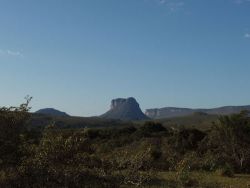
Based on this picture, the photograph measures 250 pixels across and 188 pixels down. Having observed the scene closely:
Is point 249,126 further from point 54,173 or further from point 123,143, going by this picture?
point 54,173

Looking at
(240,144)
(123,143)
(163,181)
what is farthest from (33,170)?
(123,143)

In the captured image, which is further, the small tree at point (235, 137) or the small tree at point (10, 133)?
the small tree at point (235, 137)

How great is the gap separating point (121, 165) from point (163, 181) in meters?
10.5

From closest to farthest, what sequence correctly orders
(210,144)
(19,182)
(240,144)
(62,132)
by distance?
(19,182) < (62,132) < (240,144) < (210,144)

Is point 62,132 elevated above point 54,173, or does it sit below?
above

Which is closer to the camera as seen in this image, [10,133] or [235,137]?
[10,133]

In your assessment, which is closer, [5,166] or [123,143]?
[5,166]

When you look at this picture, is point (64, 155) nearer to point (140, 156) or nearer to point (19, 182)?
point (19, 182)

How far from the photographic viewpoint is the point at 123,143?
50469 millimetres

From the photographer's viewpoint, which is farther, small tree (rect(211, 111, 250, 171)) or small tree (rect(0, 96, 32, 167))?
small tree (rect(211, 111, 250, 171))

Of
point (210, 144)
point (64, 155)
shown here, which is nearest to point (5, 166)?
point (64, 155)

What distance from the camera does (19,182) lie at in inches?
395

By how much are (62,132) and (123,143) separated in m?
39.7

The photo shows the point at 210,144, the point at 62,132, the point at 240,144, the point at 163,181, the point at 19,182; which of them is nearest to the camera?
the point at 19,182
